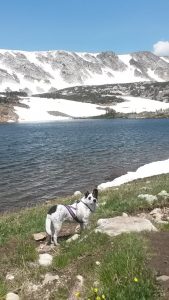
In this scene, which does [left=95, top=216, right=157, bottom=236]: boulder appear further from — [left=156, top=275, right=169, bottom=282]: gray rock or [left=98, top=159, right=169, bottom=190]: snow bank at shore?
[left=98, top=159, right=169, bottom=190]: snow bank at shore

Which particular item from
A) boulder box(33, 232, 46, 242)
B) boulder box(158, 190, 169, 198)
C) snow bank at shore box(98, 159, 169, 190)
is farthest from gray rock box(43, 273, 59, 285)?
snow bank at shore box(98, 159, 169, 190)

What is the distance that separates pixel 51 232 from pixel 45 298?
159 inches

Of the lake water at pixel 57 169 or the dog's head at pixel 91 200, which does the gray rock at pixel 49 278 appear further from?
the lake water at pixel 57 169

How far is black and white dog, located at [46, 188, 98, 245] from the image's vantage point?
13.5m

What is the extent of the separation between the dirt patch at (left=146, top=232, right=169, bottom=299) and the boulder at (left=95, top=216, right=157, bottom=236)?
59 centimetres

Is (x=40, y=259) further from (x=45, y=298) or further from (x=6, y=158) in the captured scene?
(x=6, y=158)

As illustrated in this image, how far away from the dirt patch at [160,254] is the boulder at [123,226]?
59cm

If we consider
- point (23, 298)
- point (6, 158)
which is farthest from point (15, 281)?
point (6, 158)

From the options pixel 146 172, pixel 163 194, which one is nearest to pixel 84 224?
pixel 163 194

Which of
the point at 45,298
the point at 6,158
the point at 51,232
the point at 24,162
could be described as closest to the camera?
the point at 45,298

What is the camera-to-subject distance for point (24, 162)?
57.4 m

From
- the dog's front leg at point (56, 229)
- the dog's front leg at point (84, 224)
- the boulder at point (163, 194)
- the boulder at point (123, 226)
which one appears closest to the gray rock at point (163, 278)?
the boulder at point (123, 226)

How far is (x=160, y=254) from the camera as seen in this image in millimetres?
10484

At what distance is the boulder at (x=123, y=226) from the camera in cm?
1248
